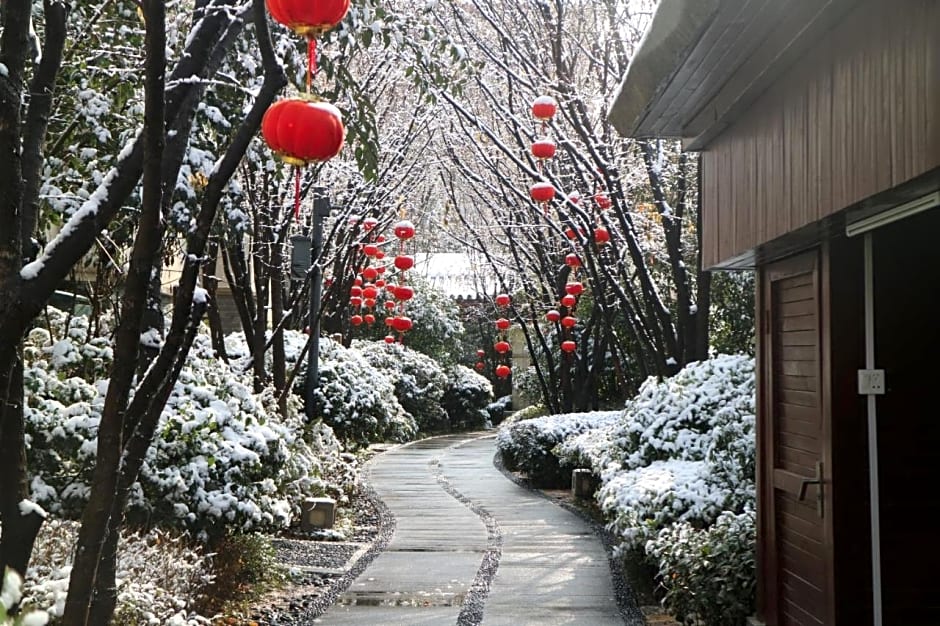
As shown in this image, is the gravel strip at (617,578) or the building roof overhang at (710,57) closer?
the building roof overhang at (710,57)

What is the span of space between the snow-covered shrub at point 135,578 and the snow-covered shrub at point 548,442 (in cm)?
942

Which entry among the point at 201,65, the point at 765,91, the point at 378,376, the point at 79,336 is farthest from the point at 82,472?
the point at 378,376

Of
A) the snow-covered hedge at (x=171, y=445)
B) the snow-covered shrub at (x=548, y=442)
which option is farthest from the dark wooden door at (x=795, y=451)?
the snow-covered shrub at (x=548, y=442)

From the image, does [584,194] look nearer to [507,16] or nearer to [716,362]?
[507,16]

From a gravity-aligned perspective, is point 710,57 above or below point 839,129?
above

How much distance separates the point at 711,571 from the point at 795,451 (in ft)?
4.12

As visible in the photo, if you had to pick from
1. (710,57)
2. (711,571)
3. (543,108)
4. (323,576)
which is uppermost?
(543,108)

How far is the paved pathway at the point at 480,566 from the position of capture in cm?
706

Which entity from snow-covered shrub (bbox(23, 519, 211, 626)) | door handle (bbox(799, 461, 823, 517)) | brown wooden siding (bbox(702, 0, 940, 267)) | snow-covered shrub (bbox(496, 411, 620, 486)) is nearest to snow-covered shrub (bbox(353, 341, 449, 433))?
snow-covered shrub (bbox(496, 411, 620, 486))

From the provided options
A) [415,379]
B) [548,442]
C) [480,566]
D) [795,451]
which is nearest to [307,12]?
[795,451]

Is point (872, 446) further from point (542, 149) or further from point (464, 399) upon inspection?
point (464, 399)

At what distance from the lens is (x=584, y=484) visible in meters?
13.5

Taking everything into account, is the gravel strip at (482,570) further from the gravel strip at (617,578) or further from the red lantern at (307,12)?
the red lantern at (307,12)

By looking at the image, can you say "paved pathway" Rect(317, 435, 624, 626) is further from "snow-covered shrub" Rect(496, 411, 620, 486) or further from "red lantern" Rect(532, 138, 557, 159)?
"red lantern" Rect(532, 138, 557, 159)
